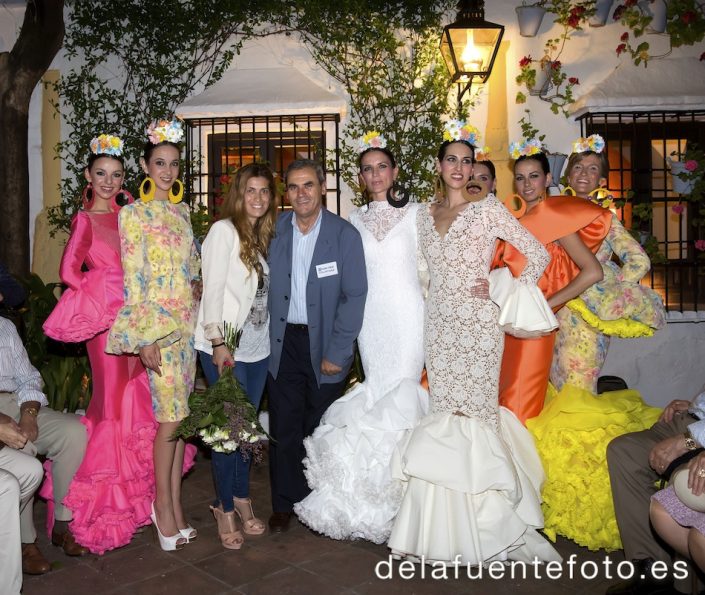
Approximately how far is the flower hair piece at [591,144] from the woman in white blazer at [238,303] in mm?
1974

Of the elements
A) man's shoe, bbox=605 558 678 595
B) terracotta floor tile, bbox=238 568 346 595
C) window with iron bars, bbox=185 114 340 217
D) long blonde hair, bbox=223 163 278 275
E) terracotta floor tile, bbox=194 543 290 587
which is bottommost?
terracotta floor tile, bbox=238 568 346 595

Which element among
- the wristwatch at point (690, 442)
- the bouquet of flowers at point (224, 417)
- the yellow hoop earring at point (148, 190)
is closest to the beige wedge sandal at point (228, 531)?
the bouquet of flowers at point (224, 417)

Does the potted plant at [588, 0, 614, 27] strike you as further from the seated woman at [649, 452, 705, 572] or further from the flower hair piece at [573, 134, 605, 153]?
the seated woman at [649, 452, 705, 572]

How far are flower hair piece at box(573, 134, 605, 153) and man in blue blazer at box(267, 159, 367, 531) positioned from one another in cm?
163

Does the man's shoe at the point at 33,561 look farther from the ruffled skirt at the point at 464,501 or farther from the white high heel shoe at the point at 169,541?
the ruffled skirt at the point at 464,501

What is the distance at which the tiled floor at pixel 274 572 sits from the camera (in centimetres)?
342

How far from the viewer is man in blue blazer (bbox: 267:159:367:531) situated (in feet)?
13.0

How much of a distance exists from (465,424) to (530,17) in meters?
4.91

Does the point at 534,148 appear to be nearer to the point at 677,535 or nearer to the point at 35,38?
the point at 677,535

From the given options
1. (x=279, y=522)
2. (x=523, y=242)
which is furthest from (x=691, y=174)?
(x=279, y=522)

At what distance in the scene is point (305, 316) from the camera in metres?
4.04

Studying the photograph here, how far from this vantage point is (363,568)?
3.65 metres

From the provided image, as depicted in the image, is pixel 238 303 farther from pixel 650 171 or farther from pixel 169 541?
pixel 650 171

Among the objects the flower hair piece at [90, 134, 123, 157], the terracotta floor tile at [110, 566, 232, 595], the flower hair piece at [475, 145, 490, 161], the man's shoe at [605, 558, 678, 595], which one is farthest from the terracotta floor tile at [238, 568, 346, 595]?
the flower hair piece at [475, 145, 490, 161]
